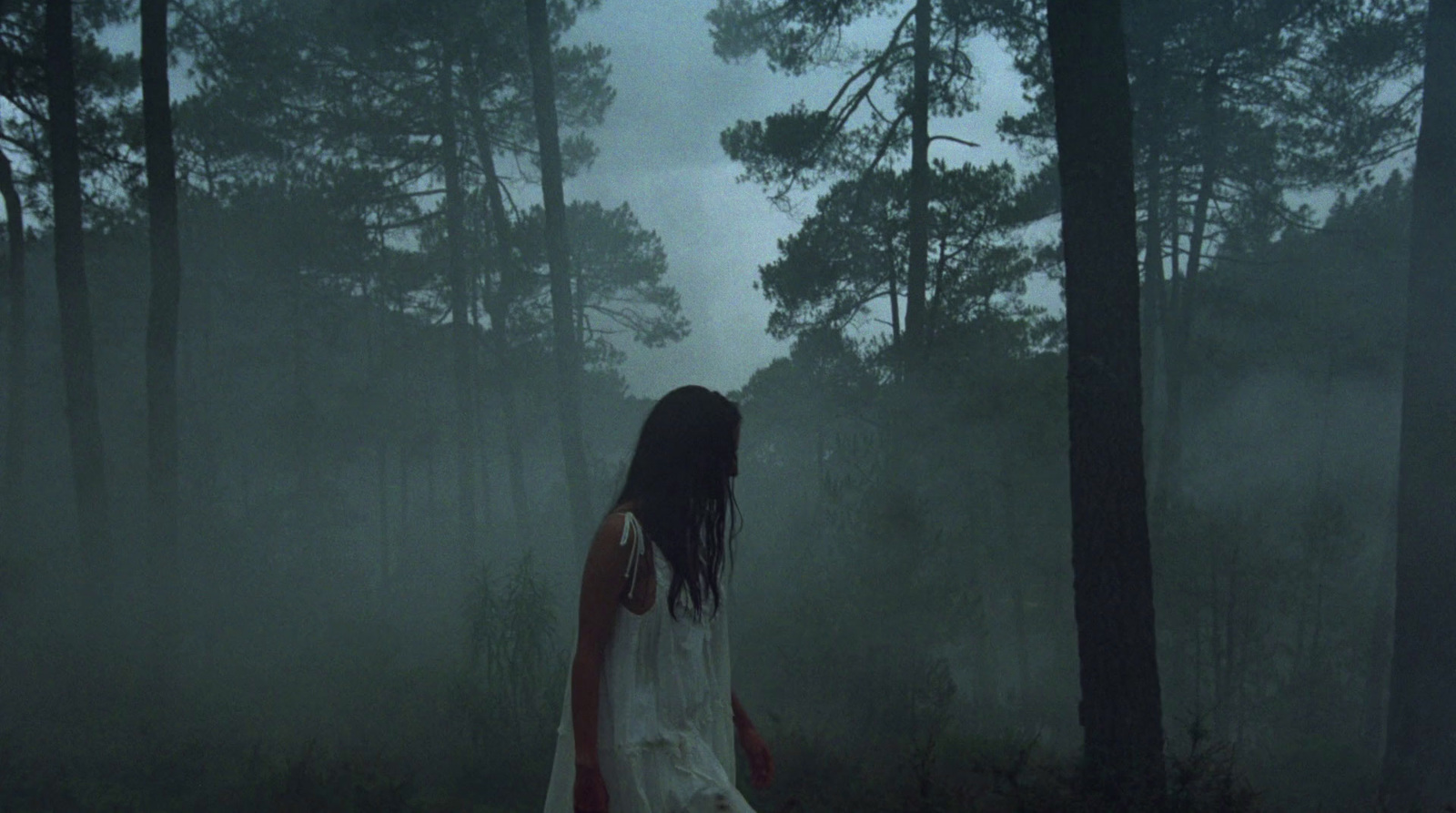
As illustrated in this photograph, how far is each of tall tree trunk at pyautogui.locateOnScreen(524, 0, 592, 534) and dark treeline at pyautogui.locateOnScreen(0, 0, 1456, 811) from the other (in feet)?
0.23

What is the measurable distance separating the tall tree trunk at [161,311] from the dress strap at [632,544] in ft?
33.8

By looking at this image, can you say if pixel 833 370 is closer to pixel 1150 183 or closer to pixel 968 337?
pixel 968 337

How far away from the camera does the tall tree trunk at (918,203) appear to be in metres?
15.4

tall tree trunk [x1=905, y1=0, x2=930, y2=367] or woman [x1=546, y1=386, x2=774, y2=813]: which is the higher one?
tall tree trunk [x1=905, y1=0, x2=930, y2=367]

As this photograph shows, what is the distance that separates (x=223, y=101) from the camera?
62.6ft

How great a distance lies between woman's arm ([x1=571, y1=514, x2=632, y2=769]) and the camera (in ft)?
8.96

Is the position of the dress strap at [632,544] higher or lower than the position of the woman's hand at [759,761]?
higher

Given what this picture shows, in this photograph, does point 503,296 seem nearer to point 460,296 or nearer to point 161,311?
point 460,296

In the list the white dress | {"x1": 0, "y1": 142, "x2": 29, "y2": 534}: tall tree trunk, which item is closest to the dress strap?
the white dress

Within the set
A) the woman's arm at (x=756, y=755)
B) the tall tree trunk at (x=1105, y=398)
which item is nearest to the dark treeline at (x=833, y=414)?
the tall tree trunk at (x=1105, y=398)

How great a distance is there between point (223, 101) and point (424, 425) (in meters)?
19.0

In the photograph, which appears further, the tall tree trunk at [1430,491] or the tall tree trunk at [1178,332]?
the tall tree trunk at [1178,332]

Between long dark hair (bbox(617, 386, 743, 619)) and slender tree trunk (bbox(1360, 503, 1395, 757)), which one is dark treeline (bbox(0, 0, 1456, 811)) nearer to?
slender tree trunk (bbox(1360, 503, 1395, 757))

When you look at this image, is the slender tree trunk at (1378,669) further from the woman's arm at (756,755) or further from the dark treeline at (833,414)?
the woman's arm at (756,755)
